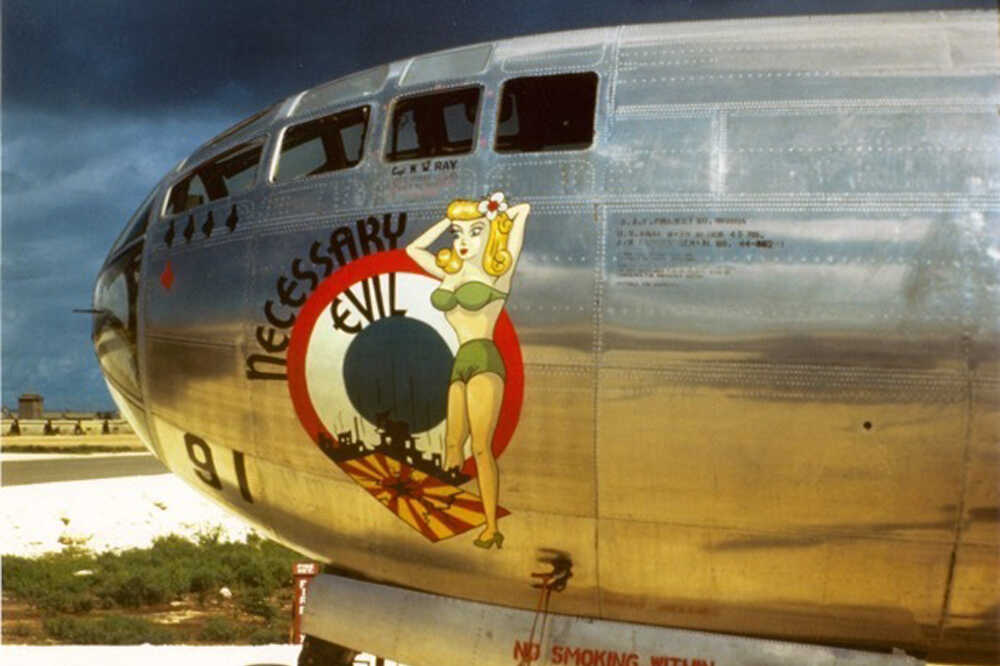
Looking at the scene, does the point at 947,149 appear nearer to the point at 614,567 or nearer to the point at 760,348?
the point at 760,348

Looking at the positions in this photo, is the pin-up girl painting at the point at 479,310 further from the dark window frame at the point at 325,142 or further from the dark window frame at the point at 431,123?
the dark window frame at the point at 325,142

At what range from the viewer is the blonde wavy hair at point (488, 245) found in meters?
6.40

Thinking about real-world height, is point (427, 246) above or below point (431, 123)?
below

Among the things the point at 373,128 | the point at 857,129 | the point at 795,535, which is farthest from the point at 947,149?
the point at 373,128

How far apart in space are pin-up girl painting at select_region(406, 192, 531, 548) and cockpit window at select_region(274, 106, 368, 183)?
3.91ft

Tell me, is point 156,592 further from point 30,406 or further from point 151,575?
point 30,406

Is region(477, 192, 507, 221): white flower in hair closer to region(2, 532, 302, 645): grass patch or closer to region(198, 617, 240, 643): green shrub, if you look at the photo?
region(2, 532, 302, 645): grass patch

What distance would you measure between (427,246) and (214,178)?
2.41 m

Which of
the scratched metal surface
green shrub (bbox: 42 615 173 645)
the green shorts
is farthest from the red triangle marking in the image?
green shrub (bbox: 42 615 173 645)

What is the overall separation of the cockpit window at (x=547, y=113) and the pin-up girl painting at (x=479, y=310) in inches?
20.6

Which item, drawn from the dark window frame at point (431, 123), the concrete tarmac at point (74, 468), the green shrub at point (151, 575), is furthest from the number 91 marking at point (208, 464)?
the concrete tarmac at point (74, 468)

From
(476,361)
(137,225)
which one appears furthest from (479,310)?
(137,225)

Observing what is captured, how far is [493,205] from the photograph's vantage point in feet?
21.4

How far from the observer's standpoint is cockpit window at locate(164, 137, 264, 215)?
7.69m
